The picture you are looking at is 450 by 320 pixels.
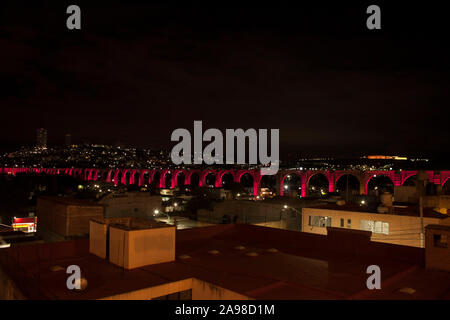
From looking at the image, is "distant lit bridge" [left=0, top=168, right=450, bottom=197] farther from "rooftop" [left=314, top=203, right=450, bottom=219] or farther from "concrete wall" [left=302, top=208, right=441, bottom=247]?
"concrete wall" [left=302, top=208, right=441, bottom=247]

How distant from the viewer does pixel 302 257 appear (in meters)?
7.74

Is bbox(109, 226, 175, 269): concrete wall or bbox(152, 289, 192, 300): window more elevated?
bbox(109, 226, 175, 269): concrete wall

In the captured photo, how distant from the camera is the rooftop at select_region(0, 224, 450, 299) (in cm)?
520

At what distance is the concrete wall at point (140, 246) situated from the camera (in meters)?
6.33

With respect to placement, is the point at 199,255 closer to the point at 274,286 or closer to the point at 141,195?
the point at 274,286

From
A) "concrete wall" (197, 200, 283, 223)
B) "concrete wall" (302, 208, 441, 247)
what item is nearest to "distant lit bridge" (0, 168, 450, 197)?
"concrete wall" (302, 208, 441, 247)

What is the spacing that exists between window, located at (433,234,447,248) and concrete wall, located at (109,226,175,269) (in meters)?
4.89

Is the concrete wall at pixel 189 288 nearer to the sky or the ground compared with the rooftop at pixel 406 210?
nearer to the ground

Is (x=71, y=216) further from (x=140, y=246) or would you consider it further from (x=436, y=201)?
(x=436, y=201)

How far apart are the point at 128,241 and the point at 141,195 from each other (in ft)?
46.6

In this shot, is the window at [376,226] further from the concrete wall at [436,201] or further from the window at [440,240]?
the window at [440,240]

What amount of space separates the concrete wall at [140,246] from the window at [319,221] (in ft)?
26.9

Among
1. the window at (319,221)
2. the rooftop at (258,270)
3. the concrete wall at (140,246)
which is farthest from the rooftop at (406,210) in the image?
the concrete wall at (140,246)

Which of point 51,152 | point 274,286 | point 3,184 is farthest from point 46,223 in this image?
point 51,152
